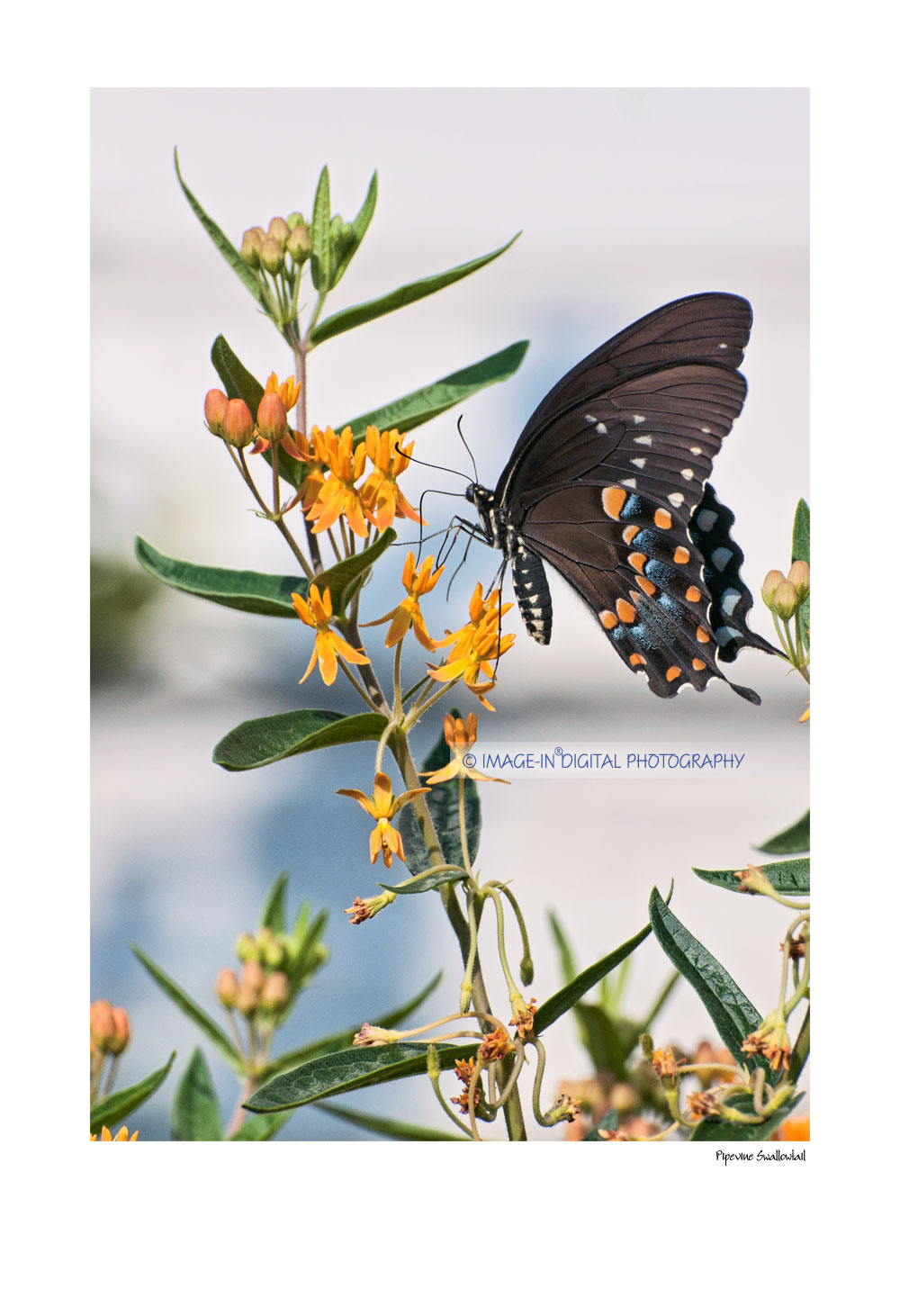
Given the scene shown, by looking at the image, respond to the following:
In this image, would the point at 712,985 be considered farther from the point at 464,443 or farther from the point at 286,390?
the point at 286,390

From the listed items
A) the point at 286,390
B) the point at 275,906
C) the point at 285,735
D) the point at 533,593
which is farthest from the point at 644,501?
the point at 275,906

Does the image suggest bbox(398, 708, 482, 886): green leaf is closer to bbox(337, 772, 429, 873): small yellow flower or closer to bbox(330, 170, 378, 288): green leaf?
bbox(337, 772, 429, 873): small yellow flower

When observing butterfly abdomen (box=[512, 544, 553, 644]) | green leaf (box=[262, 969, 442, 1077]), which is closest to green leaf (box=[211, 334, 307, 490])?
butterfly abdomen (box=[512, 544, 553, 644])

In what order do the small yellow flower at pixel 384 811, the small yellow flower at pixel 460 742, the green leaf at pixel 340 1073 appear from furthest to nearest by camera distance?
the small yellow flower at pixel 460 742, the small yellow flower at pixel 384 811, the green leaf at pixel 340 1073

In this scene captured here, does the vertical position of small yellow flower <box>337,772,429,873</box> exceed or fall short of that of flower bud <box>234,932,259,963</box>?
it exceeds it

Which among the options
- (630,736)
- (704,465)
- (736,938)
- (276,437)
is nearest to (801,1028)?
(736,938)

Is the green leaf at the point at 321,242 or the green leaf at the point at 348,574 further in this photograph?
the green leaf at the point at 321,242

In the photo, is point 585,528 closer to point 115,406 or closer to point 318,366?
point 318,366

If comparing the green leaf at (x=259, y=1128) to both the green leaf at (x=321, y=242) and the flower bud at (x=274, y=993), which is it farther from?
the green leaf at (x=321, y=242)

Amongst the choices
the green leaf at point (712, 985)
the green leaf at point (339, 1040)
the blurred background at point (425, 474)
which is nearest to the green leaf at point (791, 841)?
the blurred background at point (425, 474)
